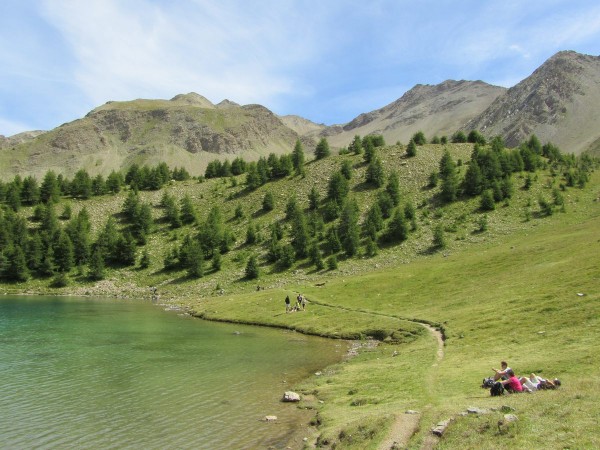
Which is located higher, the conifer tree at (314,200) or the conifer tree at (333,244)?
the conifer tree at (314,200)

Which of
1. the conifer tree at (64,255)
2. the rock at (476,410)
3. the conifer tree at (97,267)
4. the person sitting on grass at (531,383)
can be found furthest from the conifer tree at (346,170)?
the rock at (476,410)

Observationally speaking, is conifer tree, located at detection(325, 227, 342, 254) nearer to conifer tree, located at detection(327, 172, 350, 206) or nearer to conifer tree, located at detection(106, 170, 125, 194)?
conifer tree, located at detection(327, 172, 350, 206)

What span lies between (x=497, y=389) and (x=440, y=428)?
6085mm

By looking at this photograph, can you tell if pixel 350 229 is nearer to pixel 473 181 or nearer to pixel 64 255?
pixel 473 181

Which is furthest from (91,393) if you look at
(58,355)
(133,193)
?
(133,193)

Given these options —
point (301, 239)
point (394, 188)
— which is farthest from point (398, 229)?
point (301, 239)

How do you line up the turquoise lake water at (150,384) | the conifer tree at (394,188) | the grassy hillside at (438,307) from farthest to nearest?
the conifer tree at (394,188) < the turquoise lake water at (150,384) < the grassy hillside at (438,307)

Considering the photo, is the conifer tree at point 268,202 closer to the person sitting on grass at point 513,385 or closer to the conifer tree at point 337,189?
the conifer tree at point 337,189

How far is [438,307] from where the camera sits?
55969 mm

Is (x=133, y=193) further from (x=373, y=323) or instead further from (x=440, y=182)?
(x=373, y=323)

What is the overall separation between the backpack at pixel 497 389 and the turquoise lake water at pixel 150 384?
10.2 meters

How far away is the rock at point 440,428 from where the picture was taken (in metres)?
17.6

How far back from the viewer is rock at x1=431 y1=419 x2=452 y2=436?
17609 millimetres

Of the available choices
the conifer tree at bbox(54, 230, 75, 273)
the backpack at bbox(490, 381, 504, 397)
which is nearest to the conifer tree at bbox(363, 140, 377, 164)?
the conifer tree at bbox(54, 230, 75, 273)
